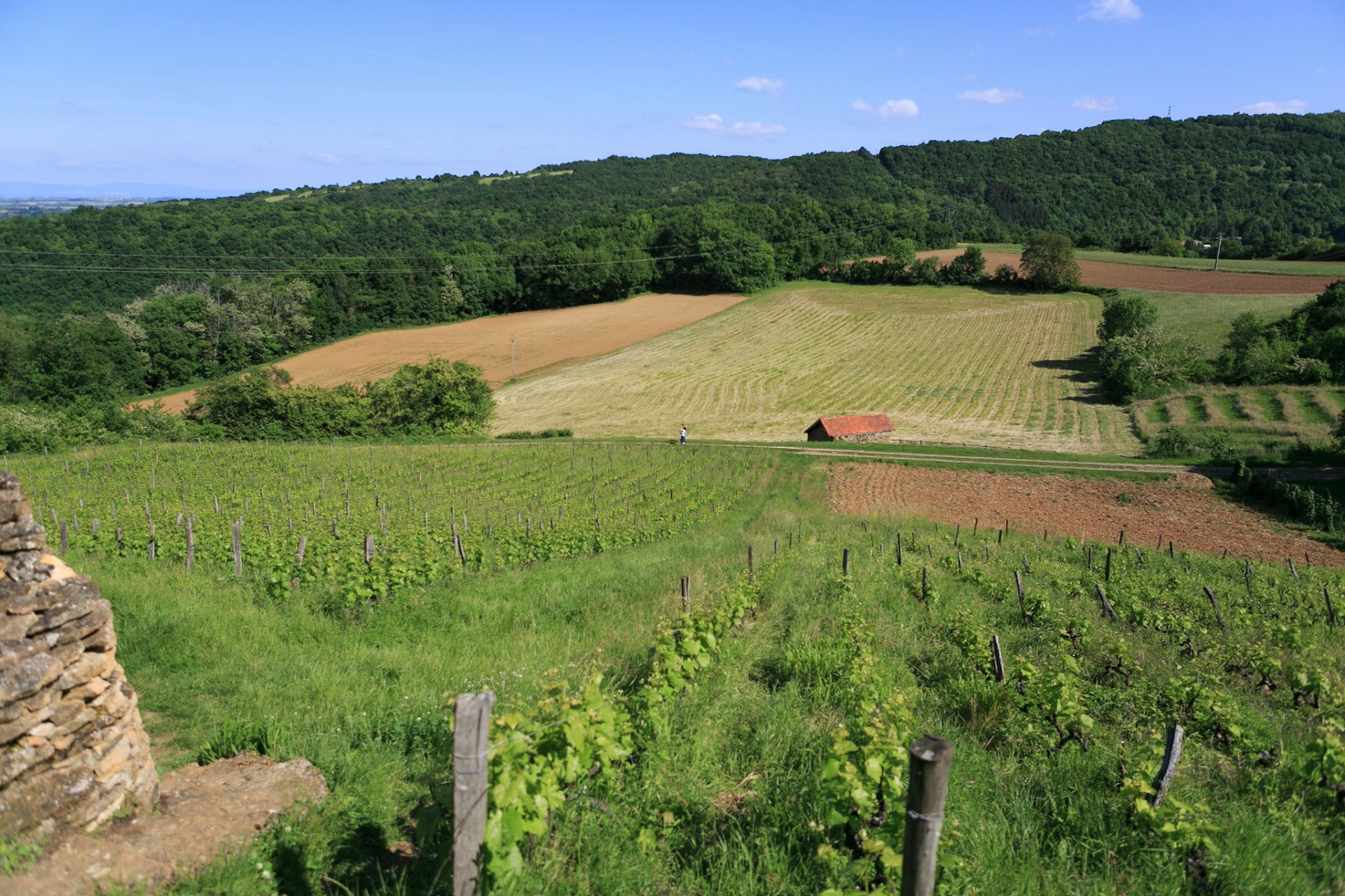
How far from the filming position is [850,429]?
45.5m

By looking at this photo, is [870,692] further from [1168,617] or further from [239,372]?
[239,372]

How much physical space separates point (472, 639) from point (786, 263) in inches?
3715

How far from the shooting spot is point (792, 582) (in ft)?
43.4

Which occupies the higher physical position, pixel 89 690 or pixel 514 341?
pixel 89 690

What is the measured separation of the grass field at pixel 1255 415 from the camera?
128 ft

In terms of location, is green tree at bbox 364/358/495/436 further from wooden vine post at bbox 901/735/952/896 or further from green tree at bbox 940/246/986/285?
green tree at bbox 940/246/986/285

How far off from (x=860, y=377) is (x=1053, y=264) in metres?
39.0

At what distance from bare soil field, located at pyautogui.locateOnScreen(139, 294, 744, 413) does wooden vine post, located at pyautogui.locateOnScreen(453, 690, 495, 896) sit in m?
65.5

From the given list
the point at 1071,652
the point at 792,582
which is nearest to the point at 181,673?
the point at 792,582

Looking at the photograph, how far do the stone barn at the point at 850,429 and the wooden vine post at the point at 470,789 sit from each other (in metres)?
42.1

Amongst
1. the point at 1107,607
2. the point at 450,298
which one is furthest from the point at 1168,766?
the point at 450,298

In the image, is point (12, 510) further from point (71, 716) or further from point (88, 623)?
point (71, 716)

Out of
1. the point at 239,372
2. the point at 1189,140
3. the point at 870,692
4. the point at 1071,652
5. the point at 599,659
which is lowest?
the point at 239,372

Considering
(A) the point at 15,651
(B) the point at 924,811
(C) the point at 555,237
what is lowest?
(A) the point at 15,651
